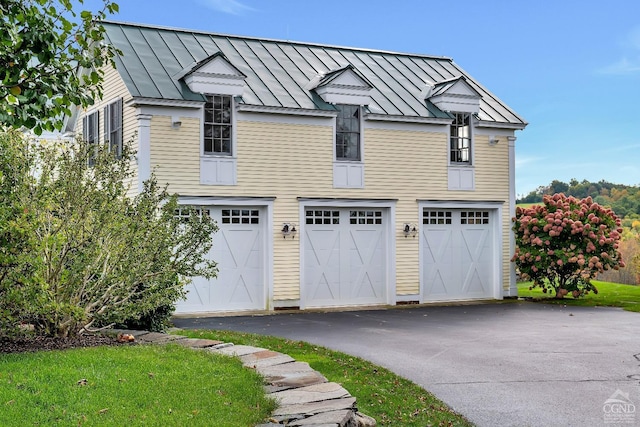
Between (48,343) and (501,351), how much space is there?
6.85m

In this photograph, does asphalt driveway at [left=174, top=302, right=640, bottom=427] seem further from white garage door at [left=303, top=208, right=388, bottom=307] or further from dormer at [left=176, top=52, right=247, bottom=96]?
dormer at [left=176, top=52, right=247, bottom=96]

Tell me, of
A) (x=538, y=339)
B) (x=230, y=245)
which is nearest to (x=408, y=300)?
(x=230, y=245)

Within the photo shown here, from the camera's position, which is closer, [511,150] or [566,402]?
[566,402]

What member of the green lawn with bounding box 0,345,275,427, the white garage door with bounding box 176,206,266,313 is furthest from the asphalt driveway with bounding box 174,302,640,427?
the green lawn with bounding box 0,345,275,427

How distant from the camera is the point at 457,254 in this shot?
20344mm

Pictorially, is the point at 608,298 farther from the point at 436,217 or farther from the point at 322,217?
the point at 322,217

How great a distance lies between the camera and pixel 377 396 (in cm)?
800

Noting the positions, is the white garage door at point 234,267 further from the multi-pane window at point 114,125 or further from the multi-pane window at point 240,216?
the multi-pane window at point 114,125

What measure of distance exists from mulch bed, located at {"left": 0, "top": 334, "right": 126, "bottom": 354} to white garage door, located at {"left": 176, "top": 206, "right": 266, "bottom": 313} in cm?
757

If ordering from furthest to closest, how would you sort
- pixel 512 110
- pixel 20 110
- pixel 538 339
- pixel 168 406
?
pixel 512 110, pixel 538 339, pixel 20 110, pixel 168 406

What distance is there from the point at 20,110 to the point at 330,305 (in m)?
12.1

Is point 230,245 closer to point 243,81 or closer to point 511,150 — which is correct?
point 243,81

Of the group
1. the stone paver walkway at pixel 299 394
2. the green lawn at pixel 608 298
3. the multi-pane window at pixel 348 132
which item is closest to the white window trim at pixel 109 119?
the multi-pane window at pixel 348 132

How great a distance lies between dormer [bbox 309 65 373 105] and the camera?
18.9 meters
